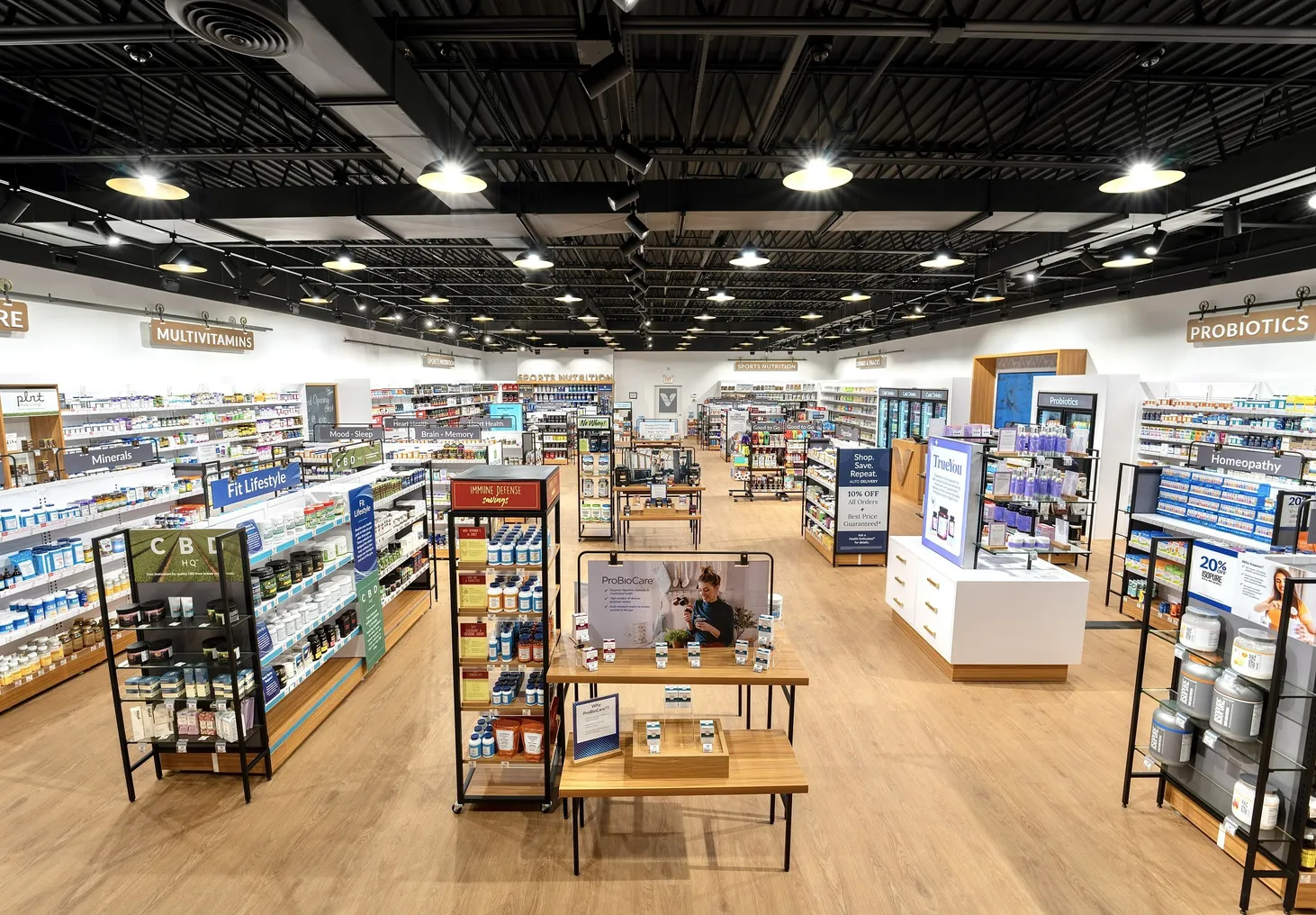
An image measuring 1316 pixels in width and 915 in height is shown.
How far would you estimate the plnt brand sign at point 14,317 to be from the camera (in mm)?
8234

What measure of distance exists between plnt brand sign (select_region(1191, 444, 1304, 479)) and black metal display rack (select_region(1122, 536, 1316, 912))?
437 cm

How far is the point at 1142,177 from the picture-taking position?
4.76 m

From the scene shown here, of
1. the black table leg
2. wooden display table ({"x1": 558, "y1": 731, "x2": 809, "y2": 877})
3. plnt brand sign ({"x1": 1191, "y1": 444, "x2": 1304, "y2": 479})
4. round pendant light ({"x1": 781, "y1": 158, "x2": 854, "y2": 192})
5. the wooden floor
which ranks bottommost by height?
the wooden floor

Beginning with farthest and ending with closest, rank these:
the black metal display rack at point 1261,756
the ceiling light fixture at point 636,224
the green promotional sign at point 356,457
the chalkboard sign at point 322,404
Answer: the chalkboard sign at point 322,404 < the green promotional sign at point 356,457 < the ceiling light fixture at point 636,224 < the black metal display rack at point 1261,756

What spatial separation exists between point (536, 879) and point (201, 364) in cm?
1410

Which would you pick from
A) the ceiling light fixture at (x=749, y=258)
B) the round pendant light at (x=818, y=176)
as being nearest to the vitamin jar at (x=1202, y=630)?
the round pendant light at (x=818, y=176)

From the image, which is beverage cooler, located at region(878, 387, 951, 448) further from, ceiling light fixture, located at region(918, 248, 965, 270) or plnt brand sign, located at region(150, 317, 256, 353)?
plnt brand sign, located at region(150, 317, 256, 353)

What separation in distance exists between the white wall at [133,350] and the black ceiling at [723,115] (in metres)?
0.84

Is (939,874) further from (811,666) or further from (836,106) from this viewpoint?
(836,106)

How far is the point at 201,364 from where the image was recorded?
1261cm

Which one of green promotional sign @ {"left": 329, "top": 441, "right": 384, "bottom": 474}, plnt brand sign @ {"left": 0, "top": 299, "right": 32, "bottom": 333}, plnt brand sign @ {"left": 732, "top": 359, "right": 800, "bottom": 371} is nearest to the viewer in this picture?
green promotional sign @ {"left": 329, "top": 441, "right": 384, "bottom": 474}

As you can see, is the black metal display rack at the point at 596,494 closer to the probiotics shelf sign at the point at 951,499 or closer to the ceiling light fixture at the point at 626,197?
the ceiling light fixture at the point at 626,197

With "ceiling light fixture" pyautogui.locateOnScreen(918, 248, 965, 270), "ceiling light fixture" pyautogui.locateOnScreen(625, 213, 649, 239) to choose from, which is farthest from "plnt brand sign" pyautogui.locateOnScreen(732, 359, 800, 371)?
"ceiling light fixture" pyautogui.locateOnScreen(625, 213, 649, 239)

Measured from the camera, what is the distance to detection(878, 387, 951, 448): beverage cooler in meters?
15.0
